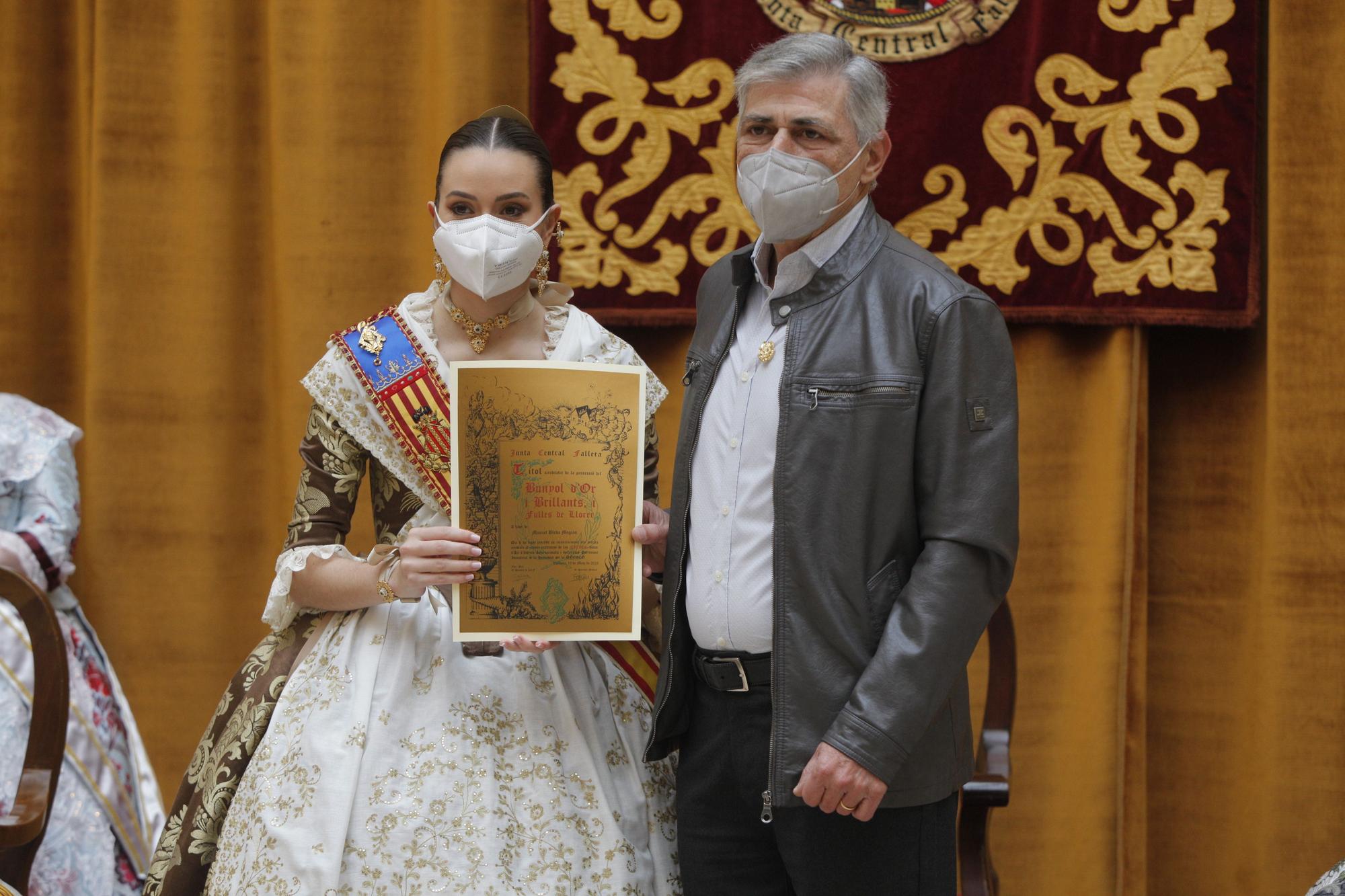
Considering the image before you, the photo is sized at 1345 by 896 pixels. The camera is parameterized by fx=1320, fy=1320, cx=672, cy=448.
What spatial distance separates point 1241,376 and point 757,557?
1.53 meters

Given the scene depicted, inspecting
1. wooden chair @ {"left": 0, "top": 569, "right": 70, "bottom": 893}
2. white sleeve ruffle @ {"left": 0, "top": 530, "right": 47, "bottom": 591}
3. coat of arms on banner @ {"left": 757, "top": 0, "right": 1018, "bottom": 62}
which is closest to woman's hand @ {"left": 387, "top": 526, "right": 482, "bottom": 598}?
wooden chair @ {"left": 0, "top": 569, "right": 70, "bottom": 893}

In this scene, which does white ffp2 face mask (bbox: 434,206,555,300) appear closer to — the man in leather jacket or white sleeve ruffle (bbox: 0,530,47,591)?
the man in leather jacket

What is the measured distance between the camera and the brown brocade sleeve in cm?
187

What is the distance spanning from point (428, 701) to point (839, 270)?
783 millimetres

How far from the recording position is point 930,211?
2639 mm

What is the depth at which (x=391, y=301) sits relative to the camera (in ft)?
9.26

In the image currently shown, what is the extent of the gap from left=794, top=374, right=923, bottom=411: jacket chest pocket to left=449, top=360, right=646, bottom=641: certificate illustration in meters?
0.24

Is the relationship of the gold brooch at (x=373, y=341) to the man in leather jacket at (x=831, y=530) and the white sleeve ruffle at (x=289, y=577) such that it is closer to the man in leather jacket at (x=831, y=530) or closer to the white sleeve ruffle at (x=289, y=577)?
the white sleeve ruffle at (x=289, y=577)

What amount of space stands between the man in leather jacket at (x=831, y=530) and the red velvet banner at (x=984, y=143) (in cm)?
95

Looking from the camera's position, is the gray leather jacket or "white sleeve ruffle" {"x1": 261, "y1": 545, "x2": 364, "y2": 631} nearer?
the gray leather jacket

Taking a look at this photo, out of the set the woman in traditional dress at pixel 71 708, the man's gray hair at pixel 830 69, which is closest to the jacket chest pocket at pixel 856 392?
the man's gray hair at pixel 830 69

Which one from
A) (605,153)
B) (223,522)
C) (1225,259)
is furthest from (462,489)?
(1225,259)

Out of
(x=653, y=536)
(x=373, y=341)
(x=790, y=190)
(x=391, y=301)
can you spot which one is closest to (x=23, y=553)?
(x=391, y=301)

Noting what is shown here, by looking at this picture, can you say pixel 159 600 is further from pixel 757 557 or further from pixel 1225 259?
pixel 1225 259
